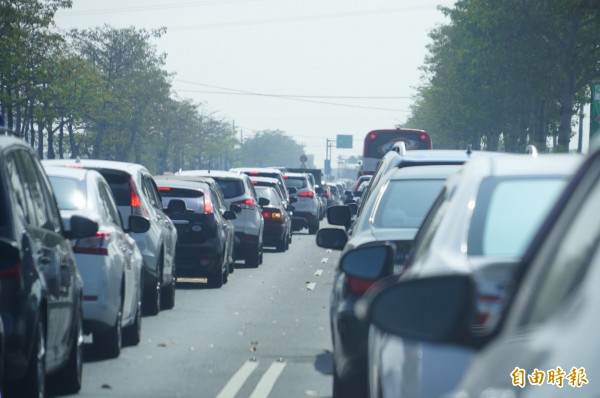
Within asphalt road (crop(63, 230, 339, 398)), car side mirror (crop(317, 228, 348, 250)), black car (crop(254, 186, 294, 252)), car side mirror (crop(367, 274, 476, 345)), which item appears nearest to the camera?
car side mirror (crop(367, 274, 476, 345))

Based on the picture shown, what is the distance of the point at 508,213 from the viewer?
15.1 feet

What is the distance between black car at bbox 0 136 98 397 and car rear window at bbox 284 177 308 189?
35.7 m

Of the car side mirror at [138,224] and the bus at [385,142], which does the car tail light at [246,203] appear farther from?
the bus at [385,142]

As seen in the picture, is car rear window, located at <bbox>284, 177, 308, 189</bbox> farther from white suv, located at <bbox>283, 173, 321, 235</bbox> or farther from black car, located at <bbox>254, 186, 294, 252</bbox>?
black car, located at <bbox>254, 186, 294, 252</bbox>

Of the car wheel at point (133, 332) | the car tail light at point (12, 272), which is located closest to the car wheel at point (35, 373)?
the car tail light at point (12, 272)

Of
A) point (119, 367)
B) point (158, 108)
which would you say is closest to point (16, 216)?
point (119, 367)

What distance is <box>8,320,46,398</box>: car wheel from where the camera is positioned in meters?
→ 7.37

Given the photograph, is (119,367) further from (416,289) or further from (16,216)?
(416,289)

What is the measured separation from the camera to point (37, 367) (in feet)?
24.6

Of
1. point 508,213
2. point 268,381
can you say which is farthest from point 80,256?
point 508,213

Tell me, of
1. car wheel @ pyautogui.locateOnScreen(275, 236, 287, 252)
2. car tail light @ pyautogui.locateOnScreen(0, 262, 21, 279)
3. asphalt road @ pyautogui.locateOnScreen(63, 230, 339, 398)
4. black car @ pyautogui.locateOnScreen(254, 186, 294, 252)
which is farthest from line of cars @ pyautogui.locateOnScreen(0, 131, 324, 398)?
car wheel @ pyautogui.locateOnScreen(275, 236, 287, 252)

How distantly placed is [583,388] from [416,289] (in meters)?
0.64

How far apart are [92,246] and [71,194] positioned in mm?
702

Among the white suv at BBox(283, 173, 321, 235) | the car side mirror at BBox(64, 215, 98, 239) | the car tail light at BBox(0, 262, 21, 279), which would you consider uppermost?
the car side mirror at BBox(64, 215, 98, 239)
